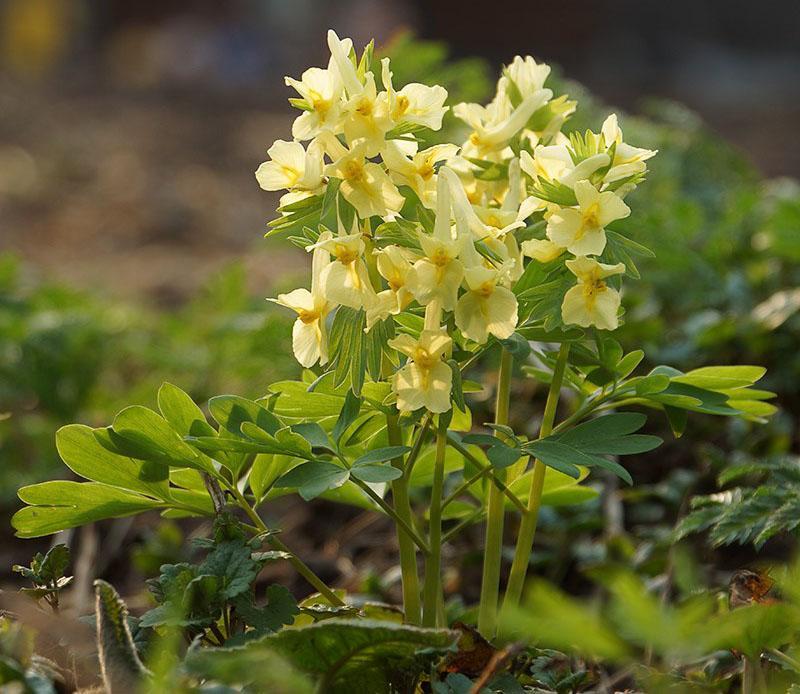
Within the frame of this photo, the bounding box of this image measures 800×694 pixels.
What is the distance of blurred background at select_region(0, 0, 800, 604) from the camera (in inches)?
84.4

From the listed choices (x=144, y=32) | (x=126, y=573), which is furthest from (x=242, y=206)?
(x=144, y=32)

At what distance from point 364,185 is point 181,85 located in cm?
1040

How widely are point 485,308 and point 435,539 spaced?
11.5 inches

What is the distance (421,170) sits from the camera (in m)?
1.07

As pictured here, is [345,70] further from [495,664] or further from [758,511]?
[758,511]

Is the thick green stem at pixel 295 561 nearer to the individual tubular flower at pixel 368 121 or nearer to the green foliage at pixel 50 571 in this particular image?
the green foliage at pixel 50 571

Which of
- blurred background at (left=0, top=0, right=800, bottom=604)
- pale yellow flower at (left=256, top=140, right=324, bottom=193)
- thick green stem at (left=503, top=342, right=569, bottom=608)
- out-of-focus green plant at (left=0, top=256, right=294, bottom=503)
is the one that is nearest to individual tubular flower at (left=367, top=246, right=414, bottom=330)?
pale yellow flower at (left=256, top=140, right=324, bottom=193)

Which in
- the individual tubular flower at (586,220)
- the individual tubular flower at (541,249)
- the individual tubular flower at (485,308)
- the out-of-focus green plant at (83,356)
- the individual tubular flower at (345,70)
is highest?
the individual tubular flower at (345,70)

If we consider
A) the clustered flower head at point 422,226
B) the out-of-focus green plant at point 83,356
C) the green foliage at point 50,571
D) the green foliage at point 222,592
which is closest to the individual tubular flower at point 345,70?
the clustered flower head at point 422,226

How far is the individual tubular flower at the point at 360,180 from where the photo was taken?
1.00 metres

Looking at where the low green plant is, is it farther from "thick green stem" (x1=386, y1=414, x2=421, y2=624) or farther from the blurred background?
the blurred background

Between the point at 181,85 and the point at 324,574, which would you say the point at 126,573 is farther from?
the point at 181,85

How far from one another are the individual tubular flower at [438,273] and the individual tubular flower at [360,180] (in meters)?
0.07

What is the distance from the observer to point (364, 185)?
1.01 meters
